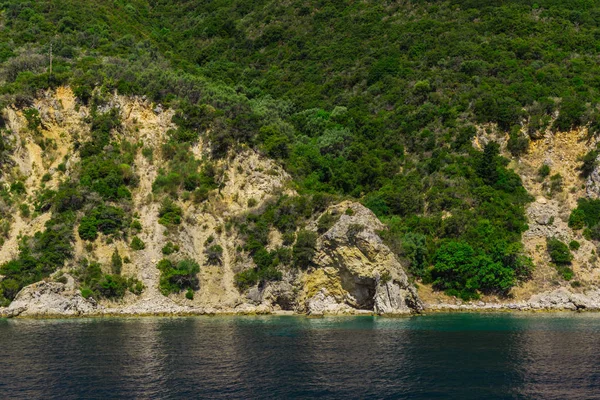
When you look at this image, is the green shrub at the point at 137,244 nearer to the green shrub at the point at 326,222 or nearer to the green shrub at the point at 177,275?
the green shrub at the point at 177,275

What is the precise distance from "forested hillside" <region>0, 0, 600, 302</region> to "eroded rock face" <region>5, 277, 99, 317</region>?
2.36 m

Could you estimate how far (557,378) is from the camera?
30.3 metres

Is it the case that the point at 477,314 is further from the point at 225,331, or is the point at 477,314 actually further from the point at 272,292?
the point at 225,331

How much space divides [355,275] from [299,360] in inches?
1137

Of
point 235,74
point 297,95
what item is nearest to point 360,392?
point 297,95

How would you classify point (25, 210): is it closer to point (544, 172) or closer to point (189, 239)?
point (189, 239)

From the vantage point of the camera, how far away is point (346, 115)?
101312mm

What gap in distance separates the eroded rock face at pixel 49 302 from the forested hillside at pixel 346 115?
2.36 m

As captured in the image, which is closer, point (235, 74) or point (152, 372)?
point (152, 372)

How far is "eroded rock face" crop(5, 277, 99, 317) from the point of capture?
58.6 meters

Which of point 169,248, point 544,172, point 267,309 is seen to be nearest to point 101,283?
point 169,248

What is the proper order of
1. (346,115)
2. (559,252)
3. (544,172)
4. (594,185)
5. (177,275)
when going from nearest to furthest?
(177,275) → (559,252) → (594,185) → (544,172) → (346,115)

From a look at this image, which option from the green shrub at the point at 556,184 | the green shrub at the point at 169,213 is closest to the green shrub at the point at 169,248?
the green shrub at the point at 169,213

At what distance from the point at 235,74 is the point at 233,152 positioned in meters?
44.7
